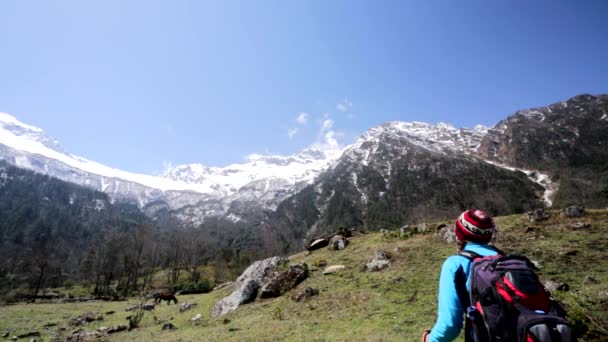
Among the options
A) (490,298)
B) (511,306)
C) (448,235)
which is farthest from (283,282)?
(511,306)

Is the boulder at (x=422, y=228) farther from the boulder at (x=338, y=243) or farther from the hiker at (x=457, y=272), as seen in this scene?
the hiker at (x=457, y=272)

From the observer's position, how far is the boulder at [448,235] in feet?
73.2

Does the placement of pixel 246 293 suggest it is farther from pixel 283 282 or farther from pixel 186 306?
pixel 186 306

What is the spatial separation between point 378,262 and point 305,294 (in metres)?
5.60

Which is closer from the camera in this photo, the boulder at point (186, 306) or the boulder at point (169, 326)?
the boulder at point (169, 326)

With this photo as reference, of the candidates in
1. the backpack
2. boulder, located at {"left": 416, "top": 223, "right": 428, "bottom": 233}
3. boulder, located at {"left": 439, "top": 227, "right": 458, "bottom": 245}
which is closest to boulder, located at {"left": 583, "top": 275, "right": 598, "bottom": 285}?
boulder, located at {"left": 439, "top": 227, "right": 458, "bottom": 245}

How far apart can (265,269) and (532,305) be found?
22.9 meters

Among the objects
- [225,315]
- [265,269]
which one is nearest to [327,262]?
[265,269]

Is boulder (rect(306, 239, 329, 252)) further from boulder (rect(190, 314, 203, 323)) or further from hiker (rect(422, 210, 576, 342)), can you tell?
hiker (rect(422, 210, 576, 342))

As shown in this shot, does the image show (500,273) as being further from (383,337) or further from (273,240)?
(273,240)

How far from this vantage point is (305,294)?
18766 millimetres

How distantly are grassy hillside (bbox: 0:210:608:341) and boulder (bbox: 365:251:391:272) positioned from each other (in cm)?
52

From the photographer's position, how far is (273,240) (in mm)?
188875

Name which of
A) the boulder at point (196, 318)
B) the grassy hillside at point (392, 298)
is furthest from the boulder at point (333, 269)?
the boulder at point (196, 318)
